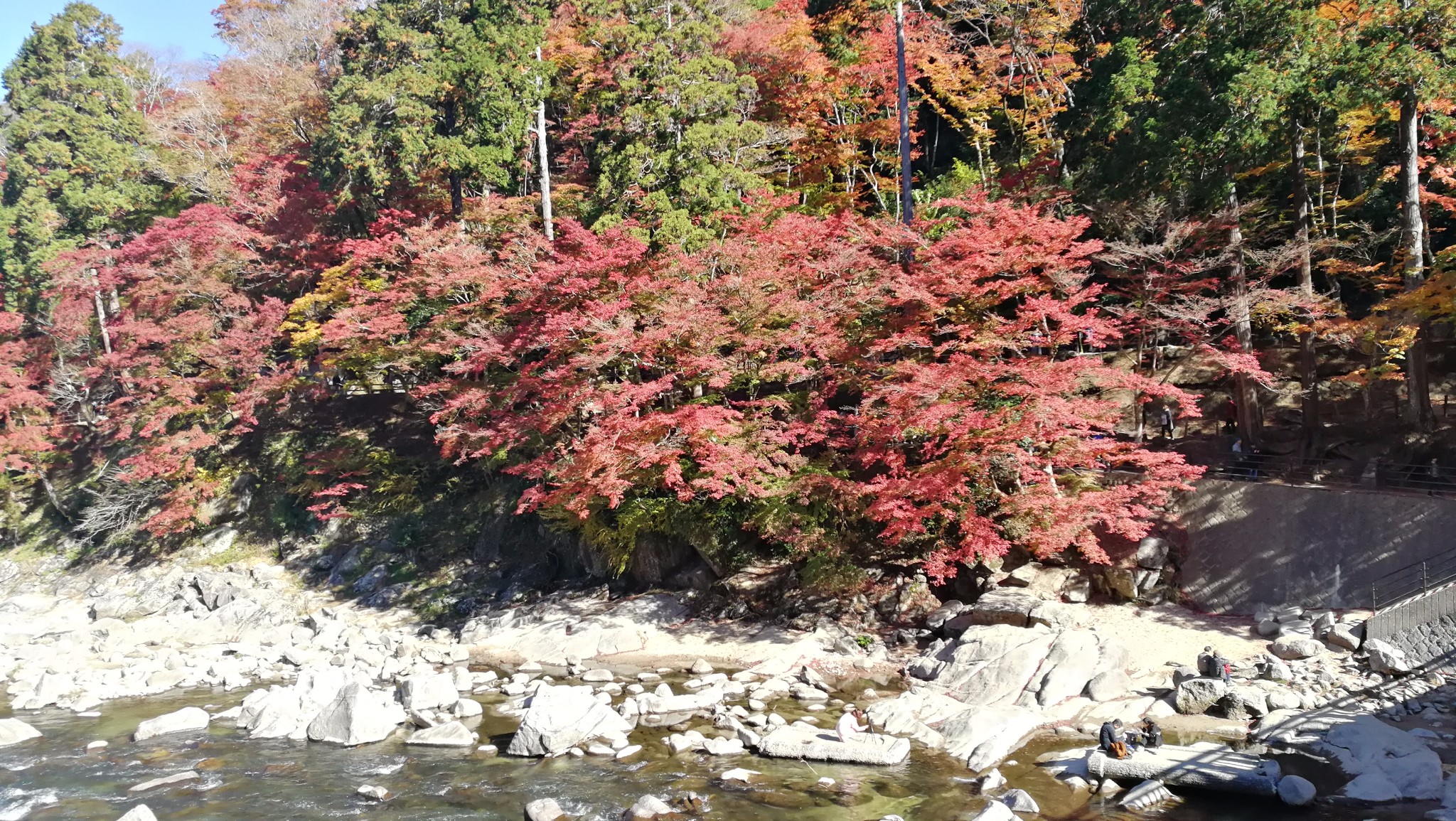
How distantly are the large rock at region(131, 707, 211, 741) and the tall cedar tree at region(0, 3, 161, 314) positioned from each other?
79.7ft

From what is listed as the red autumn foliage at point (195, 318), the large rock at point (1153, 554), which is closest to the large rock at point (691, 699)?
the large rock at point (1153, 554)

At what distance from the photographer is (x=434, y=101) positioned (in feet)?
81.0

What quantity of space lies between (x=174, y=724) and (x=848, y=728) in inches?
427

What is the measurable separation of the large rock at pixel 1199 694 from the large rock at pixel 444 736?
1012 centimetres

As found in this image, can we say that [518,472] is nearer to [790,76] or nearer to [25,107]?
[790,76]

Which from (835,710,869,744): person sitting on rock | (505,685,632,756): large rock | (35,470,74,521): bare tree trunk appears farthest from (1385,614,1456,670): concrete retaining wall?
(35,470,74,521): bare tree trunk

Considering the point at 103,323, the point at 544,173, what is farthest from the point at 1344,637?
the point at 103,323

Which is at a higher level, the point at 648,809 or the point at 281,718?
the point at 281,718

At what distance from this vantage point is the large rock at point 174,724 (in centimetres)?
1373

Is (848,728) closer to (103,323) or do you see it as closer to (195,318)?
(195,318)

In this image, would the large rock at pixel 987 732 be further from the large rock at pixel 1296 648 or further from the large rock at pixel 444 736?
the large rock at pixel 444 736

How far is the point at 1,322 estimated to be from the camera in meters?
30.7

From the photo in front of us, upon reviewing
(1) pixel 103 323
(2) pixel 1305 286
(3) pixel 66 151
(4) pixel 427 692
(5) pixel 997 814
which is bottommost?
(5) pixel 997 814

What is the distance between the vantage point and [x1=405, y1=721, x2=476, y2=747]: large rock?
12852mm
